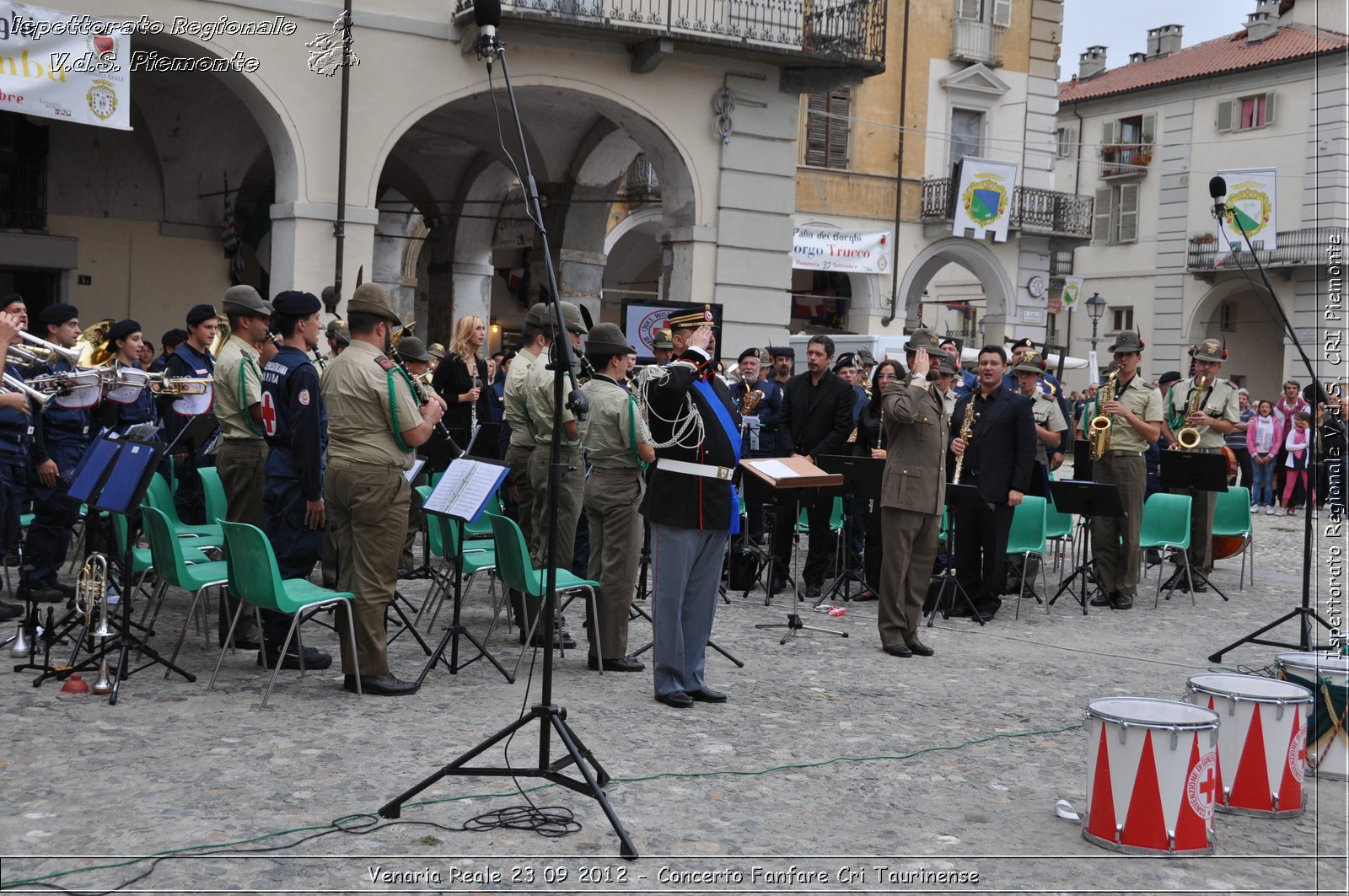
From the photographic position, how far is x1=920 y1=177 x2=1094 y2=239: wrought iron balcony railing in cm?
3041

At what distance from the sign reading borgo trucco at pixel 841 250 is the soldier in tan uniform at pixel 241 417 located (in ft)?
69.8

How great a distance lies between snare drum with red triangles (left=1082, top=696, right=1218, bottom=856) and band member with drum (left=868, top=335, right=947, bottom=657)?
357 centimetres

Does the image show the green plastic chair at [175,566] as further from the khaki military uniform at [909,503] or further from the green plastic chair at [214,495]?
the khaki military uniform at [909,503]

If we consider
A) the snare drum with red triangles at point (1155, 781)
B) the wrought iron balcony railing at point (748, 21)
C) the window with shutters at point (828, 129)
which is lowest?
the snare drum with red triangles at point (1155, 781)

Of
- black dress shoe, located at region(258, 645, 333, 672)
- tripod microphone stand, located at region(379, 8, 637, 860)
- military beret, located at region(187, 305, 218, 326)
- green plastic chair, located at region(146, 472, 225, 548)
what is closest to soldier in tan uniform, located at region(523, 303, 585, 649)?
black dress shoe, located at region(258, 645, 333, 672)

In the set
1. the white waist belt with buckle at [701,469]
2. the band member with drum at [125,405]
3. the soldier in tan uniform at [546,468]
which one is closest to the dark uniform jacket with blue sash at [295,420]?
the soldier in tan uniform at [546,468]

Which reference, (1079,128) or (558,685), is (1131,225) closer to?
(1079,128)

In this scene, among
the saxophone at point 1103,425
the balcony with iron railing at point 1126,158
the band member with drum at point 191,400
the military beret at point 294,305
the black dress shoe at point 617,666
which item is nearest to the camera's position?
the military beret at point 294,305

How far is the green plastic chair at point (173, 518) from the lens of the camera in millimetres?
8062

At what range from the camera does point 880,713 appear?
6.94 meters

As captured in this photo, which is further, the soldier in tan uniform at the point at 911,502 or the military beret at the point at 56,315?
the military beret at the point at 56,315

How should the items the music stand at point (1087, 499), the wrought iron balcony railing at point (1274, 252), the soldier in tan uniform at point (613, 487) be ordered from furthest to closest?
the wrought iron balcony railing at point (1274, 252) < the music stand at point (1087, 499) < the soldier in tan uniform at point (613, 487)

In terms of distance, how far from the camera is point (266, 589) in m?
6.55

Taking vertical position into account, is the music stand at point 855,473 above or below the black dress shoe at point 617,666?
above
